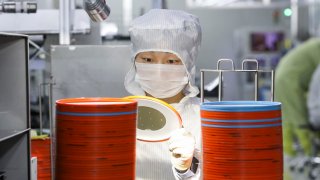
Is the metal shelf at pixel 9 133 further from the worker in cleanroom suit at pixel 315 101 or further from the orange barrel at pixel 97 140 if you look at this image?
the worker in cleanroom suit at pixel 315 101

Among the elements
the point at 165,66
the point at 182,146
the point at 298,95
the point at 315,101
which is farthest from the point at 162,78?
the point at 298,95

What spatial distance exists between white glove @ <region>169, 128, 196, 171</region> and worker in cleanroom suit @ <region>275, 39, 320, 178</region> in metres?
3.65

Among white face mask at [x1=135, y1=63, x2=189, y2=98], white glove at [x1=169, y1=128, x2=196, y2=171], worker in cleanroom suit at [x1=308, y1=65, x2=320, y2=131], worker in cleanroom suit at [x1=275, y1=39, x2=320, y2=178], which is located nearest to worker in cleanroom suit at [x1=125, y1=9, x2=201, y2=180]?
white face mask at [x1=135, y1=63, x2=189, y2=98]

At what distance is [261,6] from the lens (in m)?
7.78

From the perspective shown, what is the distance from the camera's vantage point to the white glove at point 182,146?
4.98 feet

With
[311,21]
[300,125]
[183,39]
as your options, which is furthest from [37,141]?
[311,21]

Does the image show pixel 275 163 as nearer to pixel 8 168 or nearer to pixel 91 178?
pixel 91 178

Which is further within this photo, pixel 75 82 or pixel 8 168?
pixel 75 82

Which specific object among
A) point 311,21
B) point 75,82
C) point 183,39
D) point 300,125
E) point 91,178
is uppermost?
point 311,21

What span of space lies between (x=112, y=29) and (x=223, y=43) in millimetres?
4459

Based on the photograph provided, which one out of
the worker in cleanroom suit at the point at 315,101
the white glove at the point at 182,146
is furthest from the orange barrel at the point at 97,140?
the worker in cleanroom suit at the point at 315,101

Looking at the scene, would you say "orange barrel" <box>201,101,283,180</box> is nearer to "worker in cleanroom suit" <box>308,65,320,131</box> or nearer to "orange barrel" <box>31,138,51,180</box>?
"orange barrel" <box>31,138,51,180</box>

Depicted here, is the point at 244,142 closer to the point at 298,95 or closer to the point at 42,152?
the point at 42,152

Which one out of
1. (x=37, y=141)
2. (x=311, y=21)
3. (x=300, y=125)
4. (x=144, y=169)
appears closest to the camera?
(x=37, y=141)
